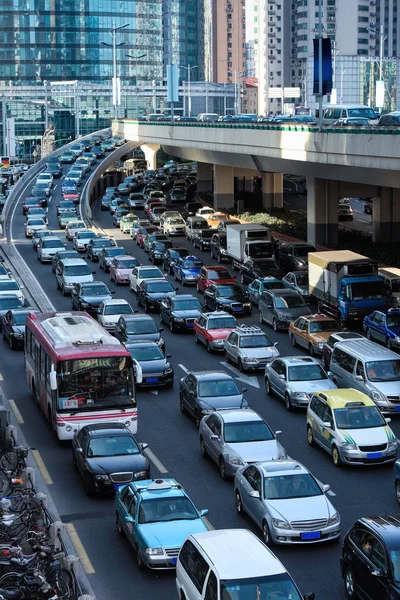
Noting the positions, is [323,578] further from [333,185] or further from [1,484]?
[333,185]

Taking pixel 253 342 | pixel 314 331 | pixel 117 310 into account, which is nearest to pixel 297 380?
pixel 253 342

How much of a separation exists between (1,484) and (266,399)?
10.7 metres

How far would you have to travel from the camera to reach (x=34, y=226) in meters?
70.6

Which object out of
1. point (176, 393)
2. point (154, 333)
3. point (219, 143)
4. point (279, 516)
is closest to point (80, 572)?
point (279, 516)

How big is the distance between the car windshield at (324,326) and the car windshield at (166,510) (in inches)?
717

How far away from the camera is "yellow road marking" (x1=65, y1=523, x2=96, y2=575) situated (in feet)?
61.2

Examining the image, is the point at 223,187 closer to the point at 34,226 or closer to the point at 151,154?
the point at 34,226

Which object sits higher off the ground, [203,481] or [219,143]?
[219,143]

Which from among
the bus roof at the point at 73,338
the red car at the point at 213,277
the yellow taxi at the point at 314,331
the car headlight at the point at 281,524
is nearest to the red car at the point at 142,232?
the red car at the point at 213,277

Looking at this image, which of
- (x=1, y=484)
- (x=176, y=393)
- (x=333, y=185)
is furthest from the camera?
(x=333, y=185)

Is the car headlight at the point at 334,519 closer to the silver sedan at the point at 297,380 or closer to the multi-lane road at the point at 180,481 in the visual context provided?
the multi-lane road at the point at 180,481

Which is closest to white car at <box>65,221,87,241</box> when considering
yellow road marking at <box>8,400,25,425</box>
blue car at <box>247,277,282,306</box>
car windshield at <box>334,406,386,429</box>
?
blue car at <box>247,277,282,306</box>

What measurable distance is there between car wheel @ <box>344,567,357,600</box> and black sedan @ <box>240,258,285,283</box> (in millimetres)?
33026

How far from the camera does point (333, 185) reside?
61094 millimetres
